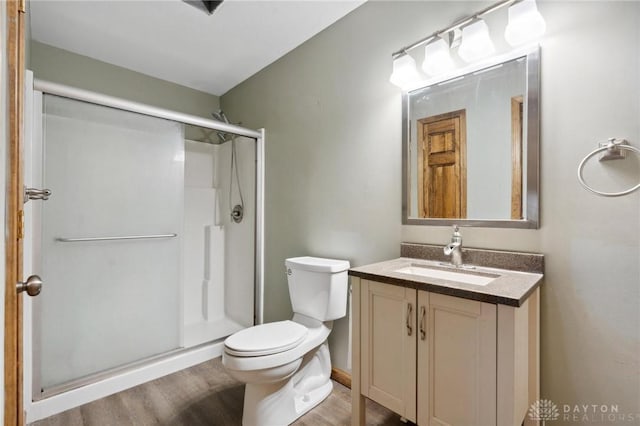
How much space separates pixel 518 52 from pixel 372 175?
863 millimetres

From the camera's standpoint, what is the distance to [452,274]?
1385mm

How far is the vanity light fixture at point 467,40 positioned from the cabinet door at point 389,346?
107 cm

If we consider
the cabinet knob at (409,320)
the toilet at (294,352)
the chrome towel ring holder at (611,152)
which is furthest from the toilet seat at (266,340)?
the chrome towel ring holder at (611,152)

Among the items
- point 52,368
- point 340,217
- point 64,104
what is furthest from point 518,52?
point 52,368

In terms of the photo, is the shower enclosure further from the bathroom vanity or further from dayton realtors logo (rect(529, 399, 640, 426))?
dayton realtors logo (rect(529, 399, 640, 426))

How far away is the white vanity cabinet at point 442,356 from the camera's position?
37.6 inches

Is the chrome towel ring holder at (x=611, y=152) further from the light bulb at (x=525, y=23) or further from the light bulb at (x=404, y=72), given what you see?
the light bulb at (x=404, y=72)

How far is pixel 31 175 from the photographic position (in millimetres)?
1561

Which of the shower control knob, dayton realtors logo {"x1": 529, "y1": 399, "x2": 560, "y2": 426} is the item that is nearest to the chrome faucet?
dayton realtors logo {"x1": 529, "y1": 399, "x2": 560, "y2": 426}

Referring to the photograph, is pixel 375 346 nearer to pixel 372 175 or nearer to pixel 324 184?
pixel 372 175

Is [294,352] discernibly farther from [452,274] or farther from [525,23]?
[525,23]

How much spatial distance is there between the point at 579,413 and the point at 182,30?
292 cm

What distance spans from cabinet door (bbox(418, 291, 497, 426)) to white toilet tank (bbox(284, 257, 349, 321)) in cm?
69

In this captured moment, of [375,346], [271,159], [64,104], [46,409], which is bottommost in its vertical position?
[46,409]
